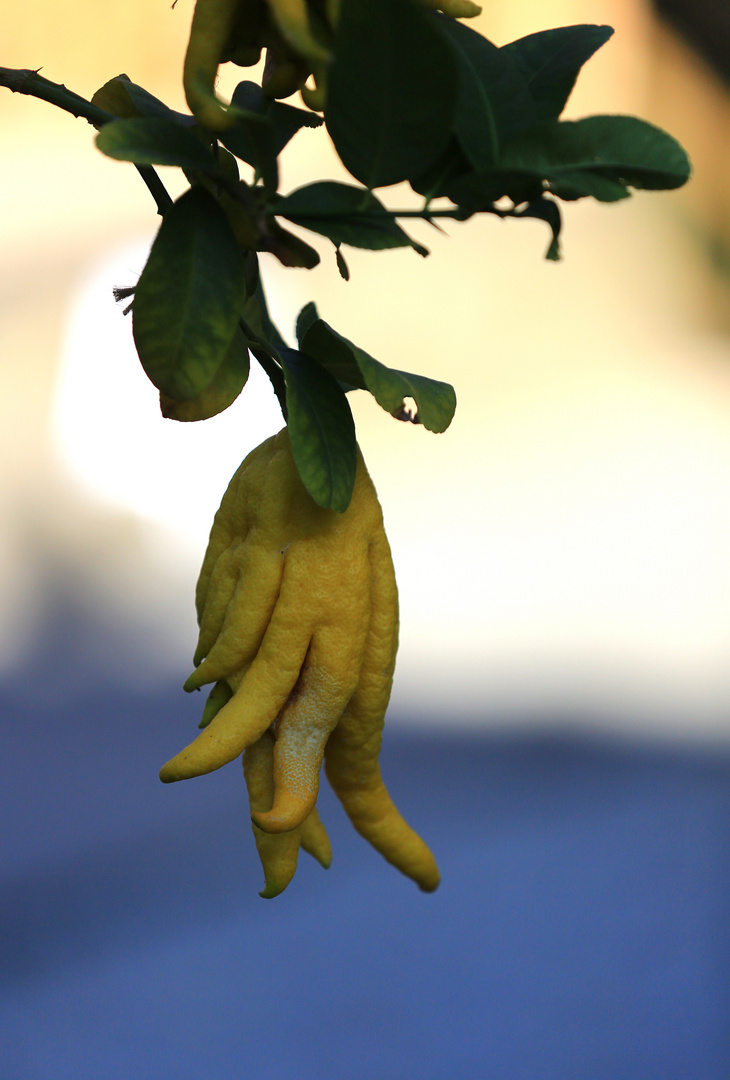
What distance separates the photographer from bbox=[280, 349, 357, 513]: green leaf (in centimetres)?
27

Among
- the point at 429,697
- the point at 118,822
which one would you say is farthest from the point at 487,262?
the point at 118,822

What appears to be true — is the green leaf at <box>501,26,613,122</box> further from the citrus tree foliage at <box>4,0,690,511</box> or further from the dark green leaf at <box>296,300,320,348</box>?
the dark green leaf at <box>296,300,320,348</box>

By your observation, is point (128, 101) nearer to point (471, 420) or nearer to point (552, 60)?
point (552, 60)

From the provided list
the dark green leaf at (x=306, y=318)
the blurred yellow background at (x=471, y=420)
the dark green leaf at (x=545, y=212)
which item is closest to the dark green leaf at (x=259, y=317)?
the dark green leaf at (x=306, y=318)

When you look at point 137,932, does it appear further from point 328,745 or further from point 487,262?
point 487,262

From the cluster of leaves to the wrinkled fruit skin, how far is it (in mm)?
35

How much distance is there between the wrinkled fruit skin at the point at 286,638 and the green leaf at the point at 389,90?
0.36 ft

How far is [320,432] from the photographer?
0.28 meters

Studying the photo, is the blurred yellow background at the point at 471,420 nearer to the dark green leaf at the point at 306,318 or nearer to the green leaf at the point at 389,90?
the dark green leaf at the point at 306,318

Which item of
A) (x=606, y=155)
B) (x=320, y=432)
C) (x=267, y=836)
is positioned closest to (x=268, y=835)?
(x=267, y=836)

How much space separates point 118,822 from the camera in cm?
169

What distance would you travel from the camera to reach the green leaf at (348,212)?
241mm

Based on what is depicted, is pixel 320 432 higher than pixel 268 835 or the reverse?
higher

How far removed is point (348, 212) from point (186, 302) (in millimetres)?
53
